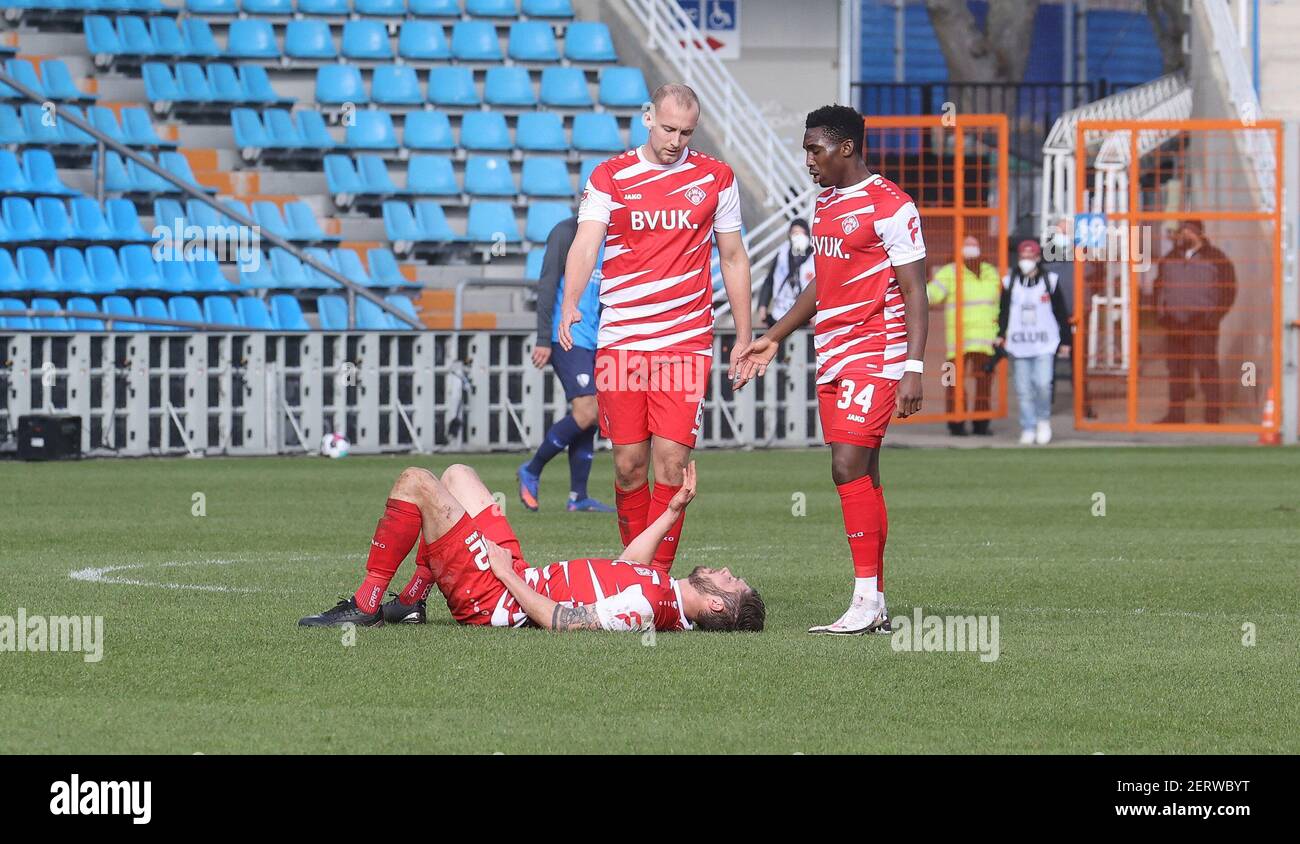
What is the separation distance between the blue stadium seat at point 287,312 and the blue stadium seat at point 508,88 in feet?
17.7

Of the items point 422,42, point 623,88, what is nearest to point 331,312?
point 422,42

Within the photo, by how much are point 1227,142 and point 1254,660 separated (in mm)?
20979

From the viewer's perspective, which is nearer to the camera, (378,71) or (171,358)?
(171,358)

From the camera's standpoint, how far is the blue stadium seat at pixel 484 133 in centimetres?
2691

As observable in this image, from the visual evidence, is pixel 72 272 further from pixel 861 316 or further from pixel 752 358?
pixel 861 316

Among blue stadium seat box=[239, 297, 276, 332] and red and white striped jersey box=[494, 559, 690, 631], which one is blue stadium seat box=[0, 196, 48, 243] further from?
red and white striped jersey box=[494, 559, 690, 631]

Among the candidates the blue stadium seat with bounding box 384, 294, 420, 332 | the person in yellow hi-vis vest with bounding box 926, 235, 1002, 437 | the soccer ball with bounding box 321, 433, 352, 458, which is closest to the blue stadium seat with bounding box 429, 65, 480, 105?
the blue stadium seat with bounding box 384, 294, 420, 332

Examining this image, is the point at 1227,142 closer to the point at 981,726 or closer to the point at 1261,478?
the point at 1261,478

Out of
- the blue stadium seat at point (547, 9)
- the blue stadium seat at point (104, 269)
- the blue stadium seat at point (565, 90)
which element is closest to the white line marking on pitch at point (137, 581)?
the blue stadium seat at point (104, 269)

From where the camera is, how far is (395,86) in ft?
89.2

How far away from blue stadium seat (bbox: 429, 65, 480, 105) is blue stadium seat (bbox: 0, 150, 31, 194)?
6126 millimetres

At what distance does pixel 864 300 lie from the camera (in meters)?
8.69

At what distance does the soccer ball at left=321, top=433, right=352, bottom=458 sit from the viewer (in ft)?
66.9
